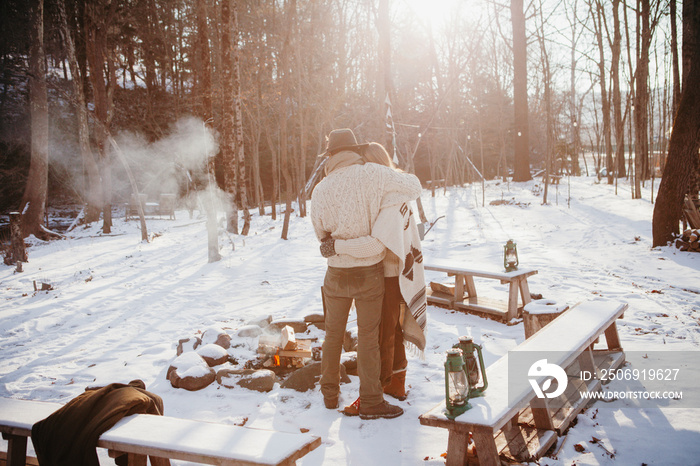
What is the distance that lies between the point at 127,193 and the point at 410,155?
21416 millimetres

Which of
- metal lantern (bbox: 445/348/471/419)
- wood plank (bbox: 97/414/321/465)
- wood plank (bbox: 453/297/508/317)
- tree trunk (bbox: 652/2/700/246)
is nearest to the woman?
metal lantern (bbox: 445/348/471/419)

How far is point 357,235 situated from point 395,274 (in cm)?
44

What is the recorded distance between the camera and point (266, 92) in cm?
2034

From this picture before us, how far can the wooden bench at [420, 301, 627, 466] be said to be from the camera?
8.11ft

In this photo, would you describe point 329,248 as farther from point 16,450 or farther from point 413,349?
point 16,450

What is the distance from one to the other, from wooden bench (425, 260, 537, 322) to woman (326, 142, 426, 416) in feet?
7.59

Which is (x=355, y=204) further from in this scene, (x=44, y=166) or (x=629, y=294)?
(x=44, y=166)

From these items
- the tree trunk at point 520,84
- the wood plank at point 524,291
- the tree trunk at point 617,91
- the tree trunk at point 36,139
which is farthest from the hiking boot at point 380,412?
the tree trunk at point 520,84

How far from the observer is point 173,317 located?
642 cm

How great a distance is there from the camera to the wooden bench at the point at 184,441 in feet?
6.97

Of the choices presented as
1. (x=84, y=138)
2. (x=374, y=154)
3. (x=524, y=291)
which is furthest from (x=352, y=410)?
(x=84, y=138)

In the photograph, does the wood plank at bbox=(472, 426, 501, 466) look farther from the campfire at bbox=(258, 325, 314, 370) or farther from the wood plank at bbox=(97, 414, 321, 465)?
the campfire at bbox=(258, 325, 314, 370)

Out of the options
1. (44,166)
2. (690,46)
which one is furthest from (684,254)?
(44,166)

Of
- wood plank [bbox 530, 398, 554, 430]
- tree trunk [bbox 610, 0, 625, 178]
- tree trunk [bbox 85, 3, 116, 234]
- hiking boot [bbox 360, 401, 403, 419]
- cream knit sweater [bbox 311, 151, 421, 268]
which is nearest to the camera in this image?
wood plank [bbox 530, 398, 554, 430]
